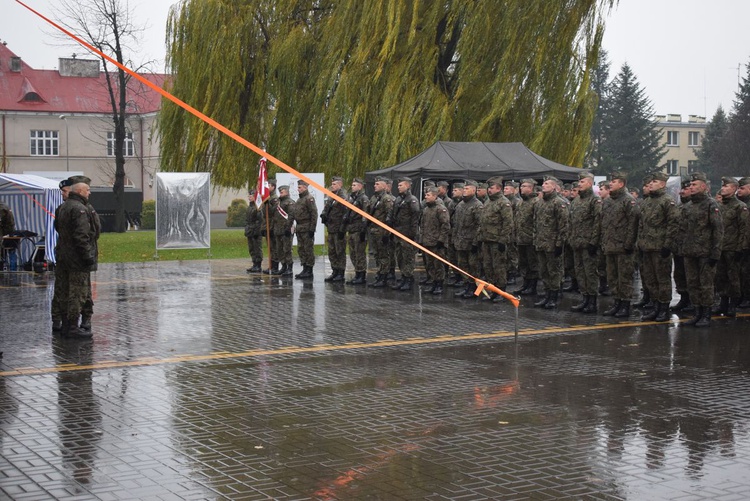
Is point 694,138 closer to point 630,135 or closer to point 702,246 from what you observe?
point 630,135

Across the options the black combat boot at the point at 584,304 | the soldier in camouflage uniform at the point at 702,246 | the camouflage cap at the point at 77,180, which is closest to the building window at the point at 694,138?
the black combat boot at the point at 584,304

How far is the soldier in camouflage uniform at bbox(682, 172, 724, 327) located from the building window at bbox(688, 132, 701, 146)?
8998cm

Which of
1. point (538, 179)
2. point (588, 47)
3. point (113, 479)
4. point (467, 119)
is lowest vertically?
point (113, 479)

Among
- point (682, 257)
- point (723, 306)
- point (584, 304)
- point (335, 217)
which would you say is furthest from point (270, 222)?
point (723, 306)

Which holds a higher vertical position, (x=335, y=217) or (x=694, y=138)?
(x=694, y=138)

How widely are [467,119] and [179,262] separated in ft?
29.0

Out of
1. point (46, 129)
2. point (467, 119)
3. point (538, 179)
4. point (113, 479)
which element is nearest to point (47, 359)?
point (113, 479)

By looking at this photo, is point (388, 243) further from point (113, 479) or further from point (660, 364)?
point (113, 479)

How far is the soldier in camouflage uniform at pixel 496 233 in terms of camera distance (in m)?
16.6

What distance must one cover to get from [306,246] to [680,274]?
8234 mm

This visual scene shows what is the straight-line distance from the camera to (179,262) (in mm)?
26750

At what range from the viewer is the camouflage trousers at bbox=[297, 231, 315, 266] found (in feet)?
66.8

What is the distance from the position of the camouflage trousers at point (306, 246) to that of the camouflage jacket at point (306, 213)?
18cm

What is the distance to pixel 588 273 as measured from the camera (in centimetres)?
1502
